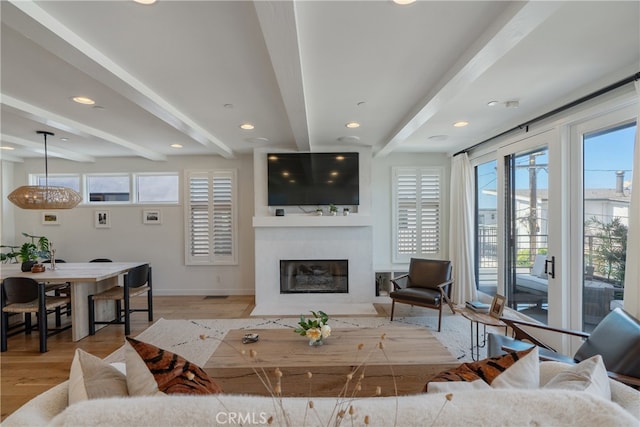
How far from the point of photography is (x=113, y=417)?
0.88m

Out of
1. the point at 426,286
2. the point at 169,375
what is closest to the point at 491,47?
the point at 169,375

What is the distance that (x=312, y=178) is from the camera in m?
4.71

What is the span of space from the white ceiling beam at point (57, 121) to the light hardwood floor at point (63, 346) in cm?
248

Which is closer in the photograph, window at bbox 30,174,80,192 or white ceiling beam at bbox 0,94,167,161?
white ceiling beam at bbox 0,94,167,161

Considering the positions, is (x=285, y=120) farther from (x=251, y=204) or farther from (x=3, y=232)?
(x=3, y=232)

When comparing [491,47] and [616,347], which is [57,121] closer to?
[491,47]

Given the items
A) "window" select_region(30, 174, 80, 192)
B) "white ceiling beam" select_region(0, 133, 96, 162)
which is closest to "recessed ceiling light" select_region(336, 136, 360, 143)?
"white ceiling beam" select_region(0, 133, 96, 162)

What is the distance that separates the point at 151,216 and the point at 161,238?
448 mm

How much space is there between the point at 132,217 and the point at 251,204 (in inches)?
87.5

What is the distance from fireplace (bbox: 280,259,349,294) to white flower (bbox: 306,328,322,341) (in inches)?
99.0

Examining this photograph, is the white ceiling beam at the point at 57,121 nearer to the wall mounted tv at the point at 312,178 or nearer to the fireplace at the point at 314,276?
the wall mounted tv at the point at 312,178

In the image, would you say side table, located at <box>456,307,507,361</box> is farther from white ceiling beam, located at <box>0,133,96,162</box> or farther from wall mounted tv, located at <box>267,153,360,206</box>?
white ceiling beam, located at <box>0,133,96,162</box>

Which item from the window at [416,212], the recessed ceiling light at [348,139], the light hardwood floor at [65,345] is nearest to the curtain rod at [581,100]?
the window at [416,212]

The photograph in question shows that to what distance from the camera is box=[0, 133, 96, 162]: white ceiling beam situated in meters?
3.90
